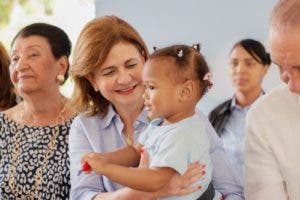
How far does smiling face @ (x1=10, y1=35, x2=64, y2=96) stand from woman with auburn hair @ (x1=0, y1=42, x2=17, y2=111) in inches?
20.1

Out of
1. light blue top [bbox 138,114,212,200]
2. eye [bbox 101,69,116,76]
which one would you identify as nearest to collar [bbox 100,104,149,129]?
eye [bbox 101,69,116,76]

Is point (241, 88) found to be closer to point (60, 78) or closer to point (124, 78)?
point (60, 78)

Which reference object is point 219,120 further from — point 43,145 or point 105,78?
point 105,78

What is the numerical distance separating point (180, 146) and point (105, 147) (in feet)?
1.67

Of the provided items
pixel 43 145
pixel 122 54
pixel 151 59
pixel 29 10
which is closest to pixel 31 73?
pixel 43 145

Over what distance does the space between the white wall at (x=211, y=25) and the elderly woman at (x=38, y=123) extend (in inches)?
62.3

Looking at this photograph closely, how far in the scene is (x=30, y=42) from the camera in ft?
7.75

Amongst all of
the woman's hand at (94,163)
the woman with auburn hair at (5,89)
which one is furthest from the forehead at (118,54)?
the woman with auburn hair at (5,89)

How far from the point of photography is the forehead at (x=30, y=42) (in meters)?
2.36

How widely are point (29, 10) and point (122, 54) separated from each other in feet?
10.1

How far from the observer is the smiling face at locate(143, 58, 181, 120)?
1.51m

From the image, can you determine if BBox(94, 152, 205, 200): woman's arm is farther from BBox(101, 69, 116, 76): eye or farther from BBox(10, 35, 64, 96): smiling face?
BBox(10, 35, 64, 96): smiling face

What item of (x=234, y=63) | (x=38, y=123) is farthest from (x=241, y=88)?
(x=38, y=123)

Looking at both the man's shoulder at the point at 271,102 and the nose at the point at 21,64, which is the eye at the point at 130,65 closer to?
the man's shoulder at the point at 271,102
